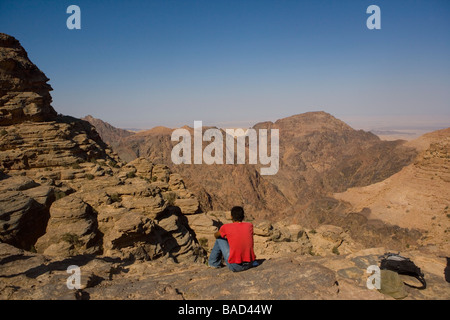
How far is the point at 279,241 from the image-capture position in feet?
56.0

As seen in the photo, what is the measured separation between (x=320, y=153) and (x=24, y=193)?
103237 mm

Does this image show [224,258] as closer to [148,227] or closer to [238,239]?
[238,239]

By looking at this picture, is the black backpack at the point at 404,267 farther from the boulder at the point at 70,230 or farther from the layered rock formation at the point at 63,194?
the boulder at the point at 70,230

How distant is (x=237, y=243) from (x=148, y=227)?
8.17 metres

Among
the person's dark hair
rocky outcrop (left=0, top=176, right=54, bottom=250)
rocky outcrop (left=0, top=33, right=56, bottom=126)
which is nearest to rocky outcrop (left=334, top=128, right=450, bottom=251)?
the person's dark hair

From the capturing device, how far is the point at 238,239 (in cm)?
525

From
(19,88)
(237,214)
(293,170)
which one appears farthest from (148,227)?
(293,170)

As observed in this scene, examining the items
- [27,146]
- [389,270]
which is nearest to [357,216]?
[389,270]

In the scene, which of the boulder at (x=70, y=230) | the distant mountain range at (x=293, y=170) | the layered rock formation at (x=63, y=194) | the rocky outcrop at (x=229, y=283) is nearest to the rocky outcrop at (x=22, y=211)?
the layered rock formation at (x=63, y=194)

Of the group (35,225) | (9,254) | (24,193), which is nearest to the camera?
(9,254)

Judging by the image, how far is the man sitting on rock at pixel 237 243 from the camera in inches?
206

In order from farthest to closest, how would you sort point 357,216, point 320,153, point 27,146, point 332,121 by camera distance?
point 332,121 < point 320,153 < point 357,216 < point 27,146

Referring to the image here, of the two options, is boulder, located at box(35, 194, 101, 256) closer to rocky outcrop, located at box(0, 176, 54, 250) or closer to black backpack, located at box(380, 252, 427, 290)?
rocky outcrop, located at box(0, 176, 54, 250)
